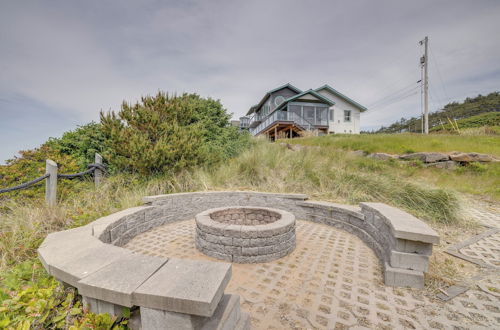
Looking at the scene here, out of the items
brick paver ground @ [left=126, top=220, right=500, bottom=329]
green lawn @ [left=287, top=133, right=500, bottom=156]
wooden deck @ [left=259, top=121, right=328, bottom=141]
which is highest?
wooden deck @ [left=259, top=121, right=328, bottom=141]

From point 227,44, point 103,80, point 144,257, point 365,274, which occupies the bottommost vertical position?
point 365,274

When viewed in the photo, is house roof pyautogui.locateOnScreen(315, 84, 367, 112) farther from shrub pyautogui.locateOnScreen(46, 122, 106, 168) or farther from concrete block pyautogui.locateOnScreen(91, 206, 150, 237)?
concrete block pyautogui.locateOnScreen(91, 206, 150, 237)

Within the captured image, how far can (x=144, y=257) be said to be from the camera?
146cm

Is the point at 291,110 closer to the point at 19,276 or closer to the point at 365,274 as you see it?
the point at 365,274

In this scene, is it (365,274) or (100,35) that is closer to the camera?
(365,274)

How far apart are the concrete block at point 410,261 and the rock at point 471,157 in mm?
7366

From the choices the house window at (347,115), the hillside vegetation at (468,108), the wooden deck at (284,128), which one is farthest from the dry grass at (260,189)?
the hillside vegetation at (468,108)

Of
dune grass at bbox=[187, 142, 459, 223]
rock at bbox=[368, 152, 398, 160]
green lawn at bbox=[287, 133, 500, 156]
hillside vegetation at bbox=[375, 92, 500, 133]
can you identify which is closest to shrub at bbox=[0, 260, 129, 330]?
dune grass at bbox=[187, 142, 459, 223]

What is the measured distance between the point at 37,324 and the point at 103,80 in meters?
6.51

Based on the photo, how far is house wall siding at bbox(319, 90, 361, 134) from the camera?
20.9 meters

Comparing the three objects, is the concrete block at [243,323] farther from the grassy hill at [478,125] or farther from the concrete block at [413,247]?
the grassy hill at [478,125]

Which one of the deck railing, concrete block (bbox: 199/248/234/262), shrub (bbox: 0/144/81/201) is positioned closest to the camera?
concrete block (bbox: 199/248/234/262)

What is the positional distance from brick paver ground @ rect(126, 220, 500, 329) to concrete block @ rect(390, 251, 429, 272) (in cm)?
25

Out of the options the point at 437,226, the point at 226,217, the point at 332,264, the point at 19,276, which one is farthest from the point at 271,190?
the point at 19,276
